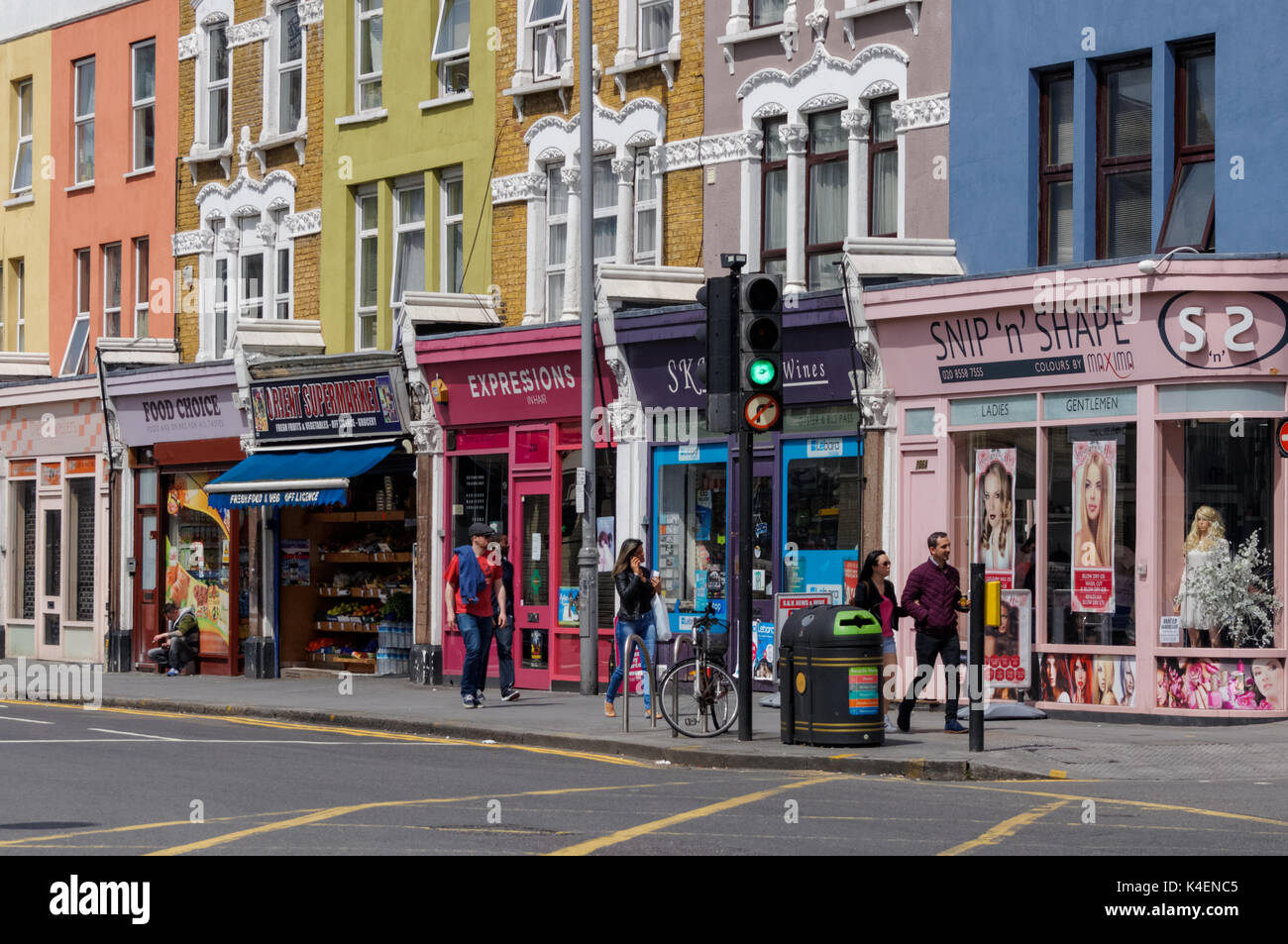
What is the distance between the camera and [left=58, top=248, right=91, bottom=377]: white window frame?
1374 inches

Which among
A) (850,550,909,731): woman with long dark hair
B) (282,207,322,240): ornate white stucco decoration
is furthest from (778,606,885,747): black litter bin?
(282,207,322,240): ornate white stucco decoration

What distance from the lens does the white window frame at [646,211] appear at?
82.9ft

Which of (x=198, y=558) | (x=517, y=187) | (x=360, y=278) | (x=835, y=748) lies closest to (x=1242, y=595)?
(x=835, y=748)

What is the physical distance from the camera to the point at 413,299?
2681 centimetres

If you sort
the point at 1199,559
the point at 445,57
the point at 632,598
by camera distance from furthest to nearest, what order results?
the point at 445,57 < the point at 632,598 < the point at 1199,559

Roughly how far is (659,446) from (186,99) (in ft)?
39.6

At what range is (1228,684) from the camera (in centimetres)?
1947

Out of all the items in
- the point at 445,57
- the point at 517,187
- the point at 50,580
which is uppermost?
the point at 445,57

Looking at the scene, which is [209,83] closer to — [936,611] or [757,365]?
[757,365]

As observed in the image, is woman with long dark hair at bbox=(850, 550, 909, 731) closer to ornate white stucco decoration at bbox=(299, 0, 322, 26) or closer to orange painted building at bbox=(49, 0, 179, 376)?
ornate white stucco decoration at bbox=(299, 0, 322, 26)

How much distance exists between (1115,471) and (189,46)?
721 inches

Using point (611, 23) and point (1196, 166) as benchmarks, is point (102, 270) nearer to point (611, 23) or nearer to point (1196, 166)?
point (611, 23)

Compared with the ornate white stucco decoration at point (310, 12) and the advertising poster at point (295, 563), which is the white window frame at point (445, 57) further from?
the advertising poster at point (295, 563)
